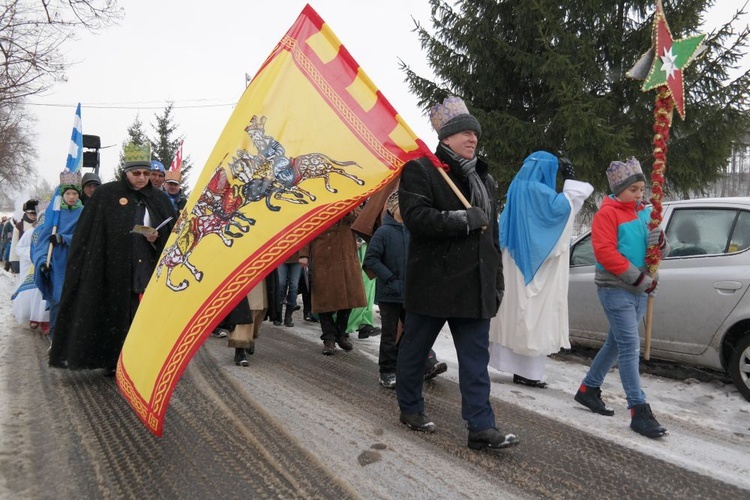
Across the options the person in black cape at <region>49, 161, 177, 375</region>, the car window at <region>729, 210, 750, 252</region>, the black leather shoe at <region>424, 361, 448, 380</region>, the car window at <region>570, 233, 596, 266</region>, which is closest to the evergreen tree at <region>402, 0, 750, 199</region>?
the car window at <region>570, 233, 596, 266</region>

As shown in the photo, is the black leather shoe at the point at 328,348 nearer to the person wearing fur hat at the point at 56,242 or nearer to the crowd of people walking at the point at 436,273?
the crowd of people walking at the point at 436,273

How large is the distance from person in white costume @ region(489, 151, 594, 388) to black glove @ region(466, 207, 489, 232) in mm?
1845

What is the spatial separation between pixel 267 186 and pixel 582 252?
4936mm

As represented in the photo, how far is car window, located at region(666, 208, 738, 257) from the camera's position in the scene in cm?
551

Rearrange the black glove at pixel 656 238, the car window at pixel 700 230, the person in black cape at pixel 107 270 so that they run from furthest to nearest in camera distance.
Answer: the car window at pixel 700 230 → the person in black cape at pixel 107 270 → the black glove at pixel 656 238

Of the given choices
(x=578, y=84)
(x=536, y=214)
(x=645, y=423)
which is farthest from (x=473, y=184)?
(x=578, y=84)

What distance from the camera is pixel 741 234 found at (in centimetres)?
534

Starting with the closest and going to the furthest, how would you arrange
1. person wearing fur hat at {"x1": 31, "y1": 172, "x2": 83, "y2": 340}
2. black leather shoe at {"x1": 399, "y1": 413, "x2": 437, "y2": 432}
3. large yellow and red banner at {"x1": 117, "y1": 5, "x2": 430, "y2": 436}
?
large yellow and red banner at {"x1": 117, "y1": 5, "x2": 430, "y2": 436} < black leather shoe at {"x1": 399, "y1": 413, "x2": 437, "y2": 432} < person wearing fur hat at {"x1": 31, "y1": 172, "x2": 83, "y2": 340}

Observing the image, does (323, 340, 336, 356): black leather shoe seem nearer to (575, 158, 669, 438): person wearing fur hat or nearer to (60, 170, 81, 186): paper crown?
(575, 158, 669, 438): person wearing fur hat

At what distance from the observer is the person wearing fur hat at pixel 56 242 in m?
6.61

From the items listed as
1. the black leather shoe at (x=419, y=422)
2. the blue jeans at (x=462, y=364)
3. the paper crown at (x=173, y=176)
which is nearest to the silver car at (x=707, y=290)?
the blue jeans at (x=462, y=364)

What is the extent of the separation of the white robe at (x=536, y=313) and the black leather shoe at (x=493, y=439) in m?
1.86

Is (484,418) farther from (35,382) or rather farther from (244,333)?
(35,382)

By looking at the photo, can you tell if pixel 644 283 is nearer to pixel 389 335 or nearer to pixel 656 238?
pixel 656 238
